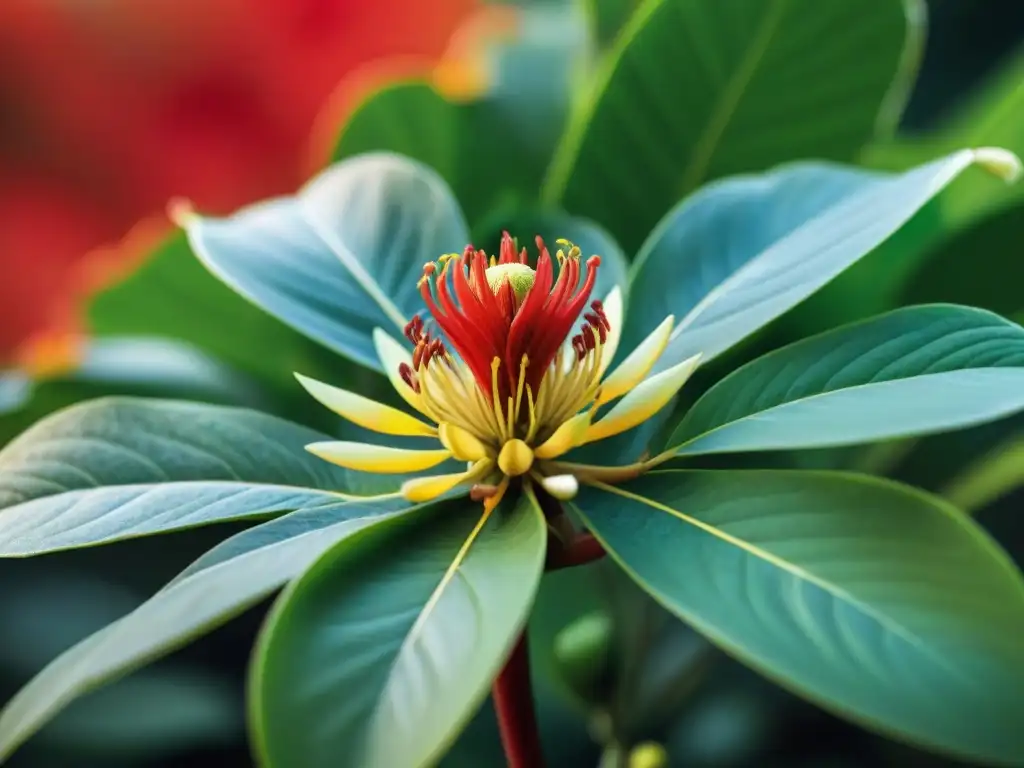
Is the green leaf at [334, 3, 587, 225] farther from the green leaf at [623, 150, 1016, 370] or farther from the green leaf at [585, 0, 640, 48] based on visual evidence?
the green leaf at [623, 150, 1016, 370]

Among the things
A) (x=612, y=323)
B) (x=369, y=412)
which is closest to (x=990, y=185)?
(x=612, y=323)

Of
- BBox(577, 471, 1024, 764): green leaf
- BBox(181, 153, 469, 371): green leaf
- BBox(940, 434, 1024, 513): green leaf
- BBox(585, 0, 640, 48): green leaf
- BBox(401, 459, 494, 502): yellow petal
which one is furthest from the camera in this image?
BBox(585, 0, 640, 48): green leaf

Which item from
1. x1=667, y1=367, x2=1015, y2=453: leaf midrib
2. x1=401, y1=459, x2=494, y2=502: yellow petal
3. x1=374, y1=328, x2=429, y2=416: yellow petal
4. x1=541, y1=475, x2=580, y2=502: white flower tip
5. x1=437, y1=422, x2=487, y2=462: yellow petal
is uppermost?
x1=374, y1=328, x2=429, y2=416: yellow petal

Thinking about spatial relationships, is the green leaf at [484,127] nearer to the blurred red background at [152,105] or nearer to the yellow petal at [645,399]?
the yellow petal at [645,399]

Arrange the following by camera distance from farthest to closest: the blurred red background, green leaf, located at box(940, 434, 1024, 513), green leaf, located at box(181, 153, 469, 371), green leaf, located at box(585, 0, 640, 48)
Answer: the blurred red background → green leaf, located at box(585, 0, 640, 48) → green leaf, located at box(940, 434, 1024, 513) → green leaf, located at box(181, 153, 469, 371)

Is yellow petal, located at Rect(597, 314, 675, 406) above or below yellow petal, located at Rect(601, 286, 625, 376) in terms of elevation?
below

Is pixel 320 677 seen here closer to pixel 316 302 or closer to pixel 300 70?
pixel 316 302

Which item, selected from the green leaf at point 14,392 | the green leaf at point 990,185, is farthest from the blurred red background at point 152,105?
the green leaf at point 990,185

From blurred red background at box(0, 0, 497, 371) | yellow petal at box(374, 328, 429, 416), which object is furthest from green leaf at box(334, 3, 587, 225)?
blurred red background at box(0, 0, 497, 371)
